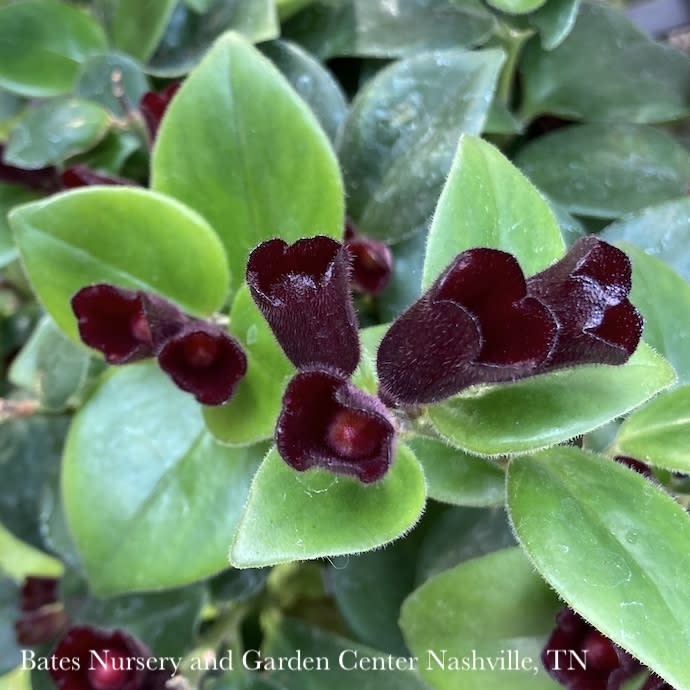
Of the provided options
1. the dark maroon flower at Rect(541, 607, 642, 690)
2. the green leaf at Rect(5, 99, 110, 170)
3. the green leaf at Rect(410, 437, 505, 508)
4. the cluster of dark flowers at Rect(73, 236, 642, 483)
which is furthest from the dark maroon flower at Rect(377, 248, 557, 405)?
the green leaf at Rect(5, 99, 110, 170)

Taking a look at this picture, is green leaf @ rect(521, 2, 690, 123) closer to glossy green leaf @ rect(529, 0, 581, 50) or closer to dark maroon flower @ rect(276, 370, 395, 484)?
glossy green leaf @ rect(529, 0, 581, 50)

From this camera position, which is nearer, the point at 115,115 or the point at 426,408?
the point at 426,408

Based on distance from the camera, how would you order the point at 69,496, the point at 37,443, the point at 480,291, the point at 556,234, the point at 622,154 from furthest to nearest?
the point at 37,443, the point at 622,154, the point at 69,496, the point at 556,234, the point at 480,291

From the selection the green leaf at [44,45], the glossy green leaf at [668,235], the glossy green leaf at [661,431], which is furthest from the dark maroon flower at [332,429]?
the green leaf at [44,45]

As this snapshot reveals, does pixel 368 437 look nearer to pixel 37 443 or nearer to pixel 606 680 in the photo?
pixel 606 680

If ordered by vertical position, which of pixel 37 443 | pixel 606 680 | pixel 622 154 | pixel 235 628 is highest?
pixel 622 154

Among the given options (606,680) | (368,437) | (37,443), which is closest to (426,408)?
(368,437)

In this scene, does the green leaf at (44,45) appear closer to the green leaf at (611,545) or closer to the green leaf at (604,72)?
the green leaf at (604,72)
